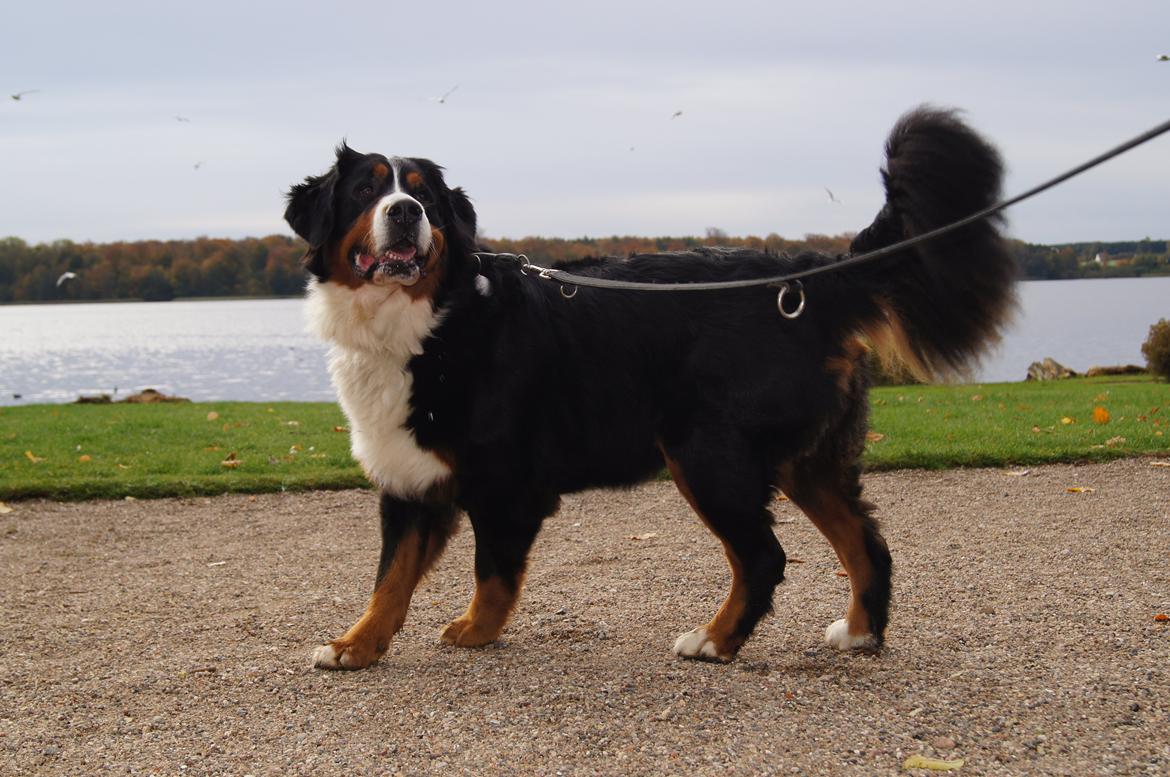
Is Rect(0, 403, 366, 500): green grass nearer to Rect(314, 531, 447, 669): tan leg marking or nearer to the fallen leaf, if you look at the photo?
Rect(314, 531, 447, 669): tan leg marking

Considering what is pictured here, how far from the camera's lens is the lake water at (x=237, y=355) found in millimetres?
22078

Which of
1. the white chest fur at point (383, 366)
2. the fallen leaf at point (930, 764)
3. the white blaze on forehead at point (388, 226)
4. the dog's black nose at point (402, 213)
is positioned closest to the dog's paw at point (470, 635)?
the white chest fur at point (383, 366)

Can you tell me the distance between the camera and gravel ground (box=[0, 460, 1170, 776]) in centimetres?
362

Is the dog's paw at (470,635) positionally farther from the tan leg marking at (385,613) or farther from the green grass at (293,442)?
the green grass at (293,442)


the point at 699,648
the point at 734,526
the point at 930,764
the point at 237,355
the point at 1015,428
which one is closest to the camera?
the point at 930,764

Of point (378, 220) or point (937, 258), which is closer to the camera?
point (378, 220)

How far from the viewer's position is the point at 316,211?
4625 mm

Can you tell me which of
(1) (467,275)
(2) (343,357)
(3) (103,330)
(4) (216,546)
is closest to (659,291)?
(1) (467,275)

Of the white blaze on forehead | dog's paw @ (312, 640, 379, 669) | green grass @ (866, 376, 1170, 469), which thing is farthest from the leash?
green grass @ (866, 376, 1170, 469)

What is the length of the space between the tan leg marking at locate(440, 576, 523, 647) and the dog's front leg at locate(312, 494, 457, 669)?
29 cm

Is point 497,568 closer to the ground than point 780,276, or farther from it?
closer to the ground

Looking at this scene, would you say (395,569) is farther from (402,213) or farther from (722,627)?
(402,213)

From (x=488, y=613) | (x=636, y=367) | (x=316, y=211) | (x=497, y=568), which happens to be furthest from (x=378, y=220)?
(x=488, y=613)

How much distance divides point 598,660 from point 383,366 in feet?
4.96
